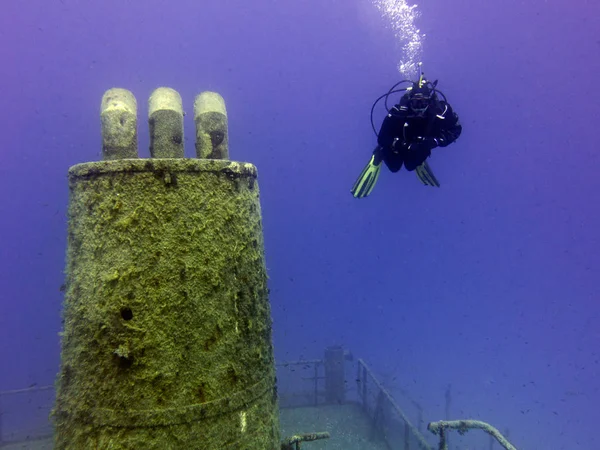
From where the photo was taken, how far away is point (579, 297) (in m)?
93.2

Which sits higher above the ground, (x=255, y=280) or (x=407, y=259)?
(x=255, y=280)

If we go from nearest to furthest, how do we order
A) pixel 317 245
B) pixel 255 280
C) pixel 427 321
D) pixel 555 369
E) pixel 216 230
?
pixel 216 230
pixel 255 280
pixel 555 369
pixel 427 321
pixel 317 245

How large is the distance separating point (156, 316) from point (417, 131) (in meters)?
5.35

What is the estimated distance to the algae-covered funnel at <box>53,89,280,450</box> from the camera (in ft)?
6.27

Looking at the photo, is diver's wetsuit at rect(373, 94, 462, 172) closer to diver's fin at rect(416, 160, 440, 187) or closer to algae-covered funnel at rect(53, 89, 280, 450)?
diver's fin at rect(416, 160, 440, 187)

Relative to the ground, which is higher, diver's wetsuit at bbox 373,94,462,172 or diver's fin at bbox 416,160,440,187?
diver's wetsuit at bbox 373,94,462,172

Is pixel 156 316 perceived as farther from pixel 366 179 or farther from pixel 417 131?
pixel 366 179

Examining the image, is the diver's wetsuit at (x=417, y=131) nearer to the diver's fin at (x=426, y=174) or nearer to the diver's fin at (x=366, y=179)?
the diver's fin at (x=366, y=179)

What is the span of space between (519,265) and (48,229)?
382ft

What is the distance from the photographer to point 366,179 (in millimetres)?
7105

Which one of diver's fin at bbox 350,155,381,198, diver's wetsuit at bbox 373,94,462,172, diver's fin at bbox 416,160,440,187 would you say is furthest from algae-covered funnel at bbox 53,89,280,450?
diver's fin at bbox 416,160,440,187

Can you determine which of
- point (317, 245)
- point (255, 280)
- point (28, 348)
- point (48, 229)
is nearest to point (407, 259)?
point (317, 245)

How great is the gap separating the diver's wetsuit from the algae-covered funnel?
4.60 m

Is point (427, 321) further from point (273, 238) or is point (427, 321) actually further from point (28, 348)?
point (28, 348)
